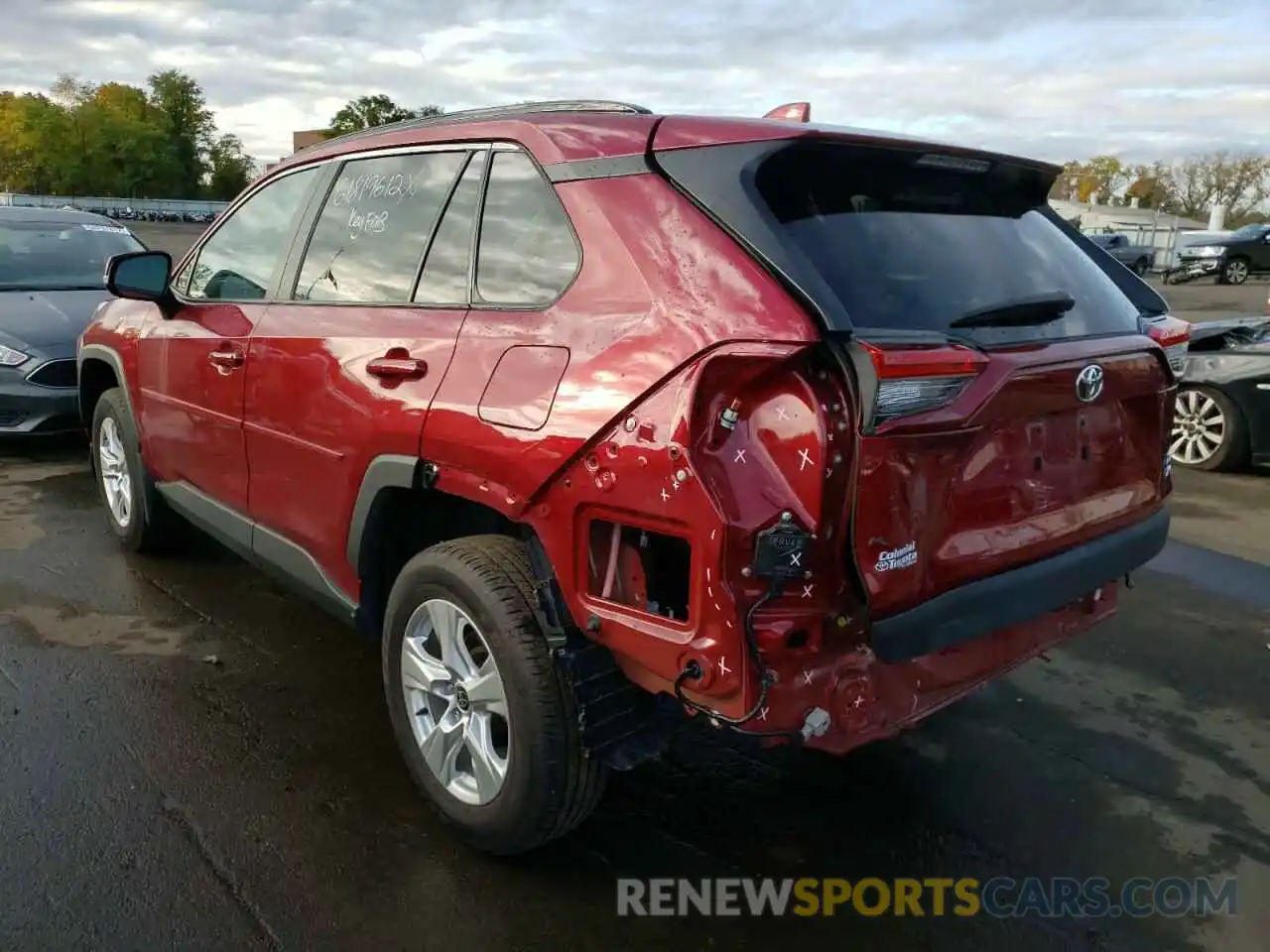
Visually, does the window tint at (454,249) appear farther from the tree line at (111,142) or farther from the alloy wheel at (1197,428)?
the tree line at (111,142)

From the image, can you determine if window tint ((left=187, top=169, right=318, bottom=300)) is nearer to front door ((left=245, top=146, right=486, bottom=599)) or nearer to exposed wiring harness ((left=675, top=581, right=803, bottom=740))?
front door ((left=245, top=146, right=486, bottom=599))

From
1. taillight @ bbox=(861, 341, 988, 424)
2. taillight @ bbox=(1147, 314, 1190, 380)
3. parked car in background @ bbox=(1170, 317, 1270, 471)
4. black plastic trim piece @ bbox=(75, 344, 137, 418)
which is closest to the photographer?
taillight @ bbox=(861, 341, 988, 424)

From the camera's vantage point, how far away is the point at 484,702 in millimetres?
2725

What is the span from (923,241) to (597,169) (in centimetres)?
85

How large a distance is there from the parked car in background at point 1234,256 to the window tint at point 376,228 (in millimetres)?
31190

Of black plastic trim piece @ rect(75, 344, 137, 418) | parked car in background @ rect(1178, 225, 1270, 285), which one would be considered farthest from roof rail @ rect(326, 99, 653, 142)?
parked car in background @ rect(1178, 225, 1270, 285)

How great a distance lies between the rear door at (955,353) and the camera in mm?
2195

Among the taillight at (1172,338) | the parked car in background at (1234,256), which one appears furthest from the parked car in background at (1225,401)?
the parked car in background at (1234,256)

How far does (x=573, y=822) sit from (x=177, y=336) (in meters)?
2.83

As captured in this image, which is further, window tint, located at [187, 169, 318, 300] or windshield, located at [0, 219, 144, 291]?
windshield, located at [0, 219, 144, 291]

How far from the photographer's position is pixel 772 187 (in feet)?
7.78

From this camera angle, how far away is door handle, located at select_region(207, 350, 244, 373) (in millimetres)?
3763

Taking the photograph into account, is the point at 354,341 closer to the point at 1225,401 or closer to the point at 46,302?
the point at 46,302

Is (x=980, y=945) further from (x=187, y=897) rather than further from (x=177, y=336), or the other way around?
(x=177, y=336)
